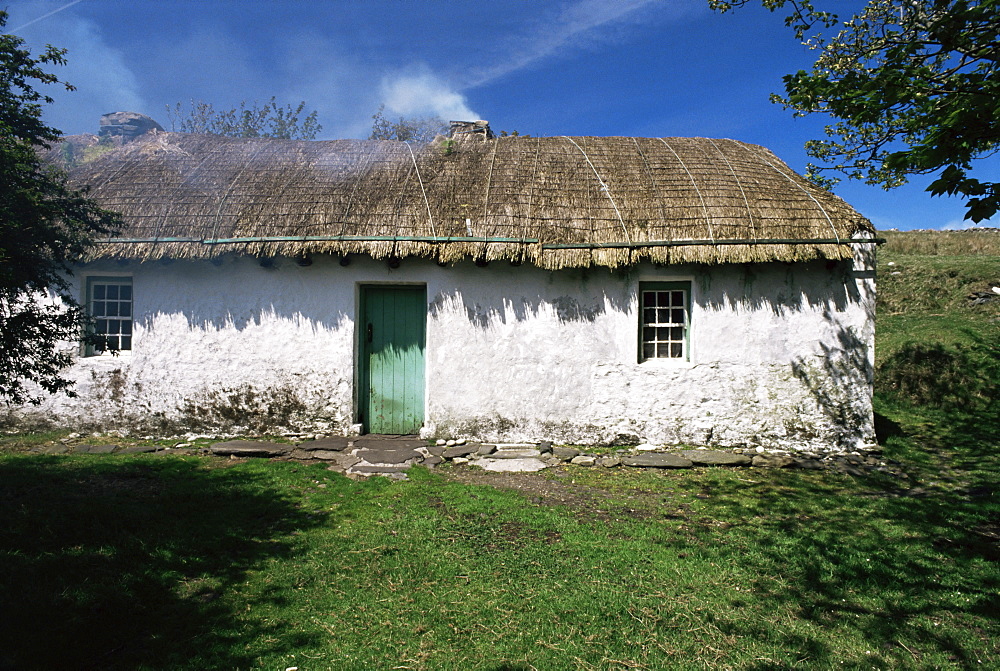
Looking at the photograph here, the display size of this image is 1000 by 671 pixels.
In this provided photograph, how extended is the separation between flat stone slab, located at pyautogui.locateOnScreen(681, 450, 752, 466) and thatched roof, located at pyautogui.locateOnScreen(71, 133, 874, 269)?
2.93 metres

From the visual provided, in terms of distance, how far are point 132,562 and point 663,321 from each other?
7.28 m

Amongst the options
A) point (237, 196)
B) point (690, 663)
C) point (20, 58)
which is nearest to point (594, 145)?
point (237, 196)

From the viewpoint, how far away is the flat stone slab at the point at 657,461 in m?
7.29

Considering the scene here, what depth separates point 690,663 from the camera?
308 cm

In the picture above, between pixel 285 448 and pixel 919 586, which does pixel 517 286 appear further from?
pixel 919 586

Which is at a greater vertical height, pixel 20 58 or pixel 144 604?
pixel 20 58

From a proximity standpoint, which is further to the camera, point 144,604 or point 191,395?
point 191,395

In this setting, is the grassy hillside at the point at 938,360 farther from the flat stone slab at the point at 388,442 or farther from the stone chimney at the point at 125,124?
the stone chimney at the point at 125,124

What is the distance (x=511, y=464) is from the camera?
7.27 meters

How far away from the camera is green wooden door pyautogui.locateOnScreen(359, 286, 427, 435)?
8406 mm

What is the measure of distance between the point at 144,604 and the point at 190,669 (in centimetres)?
94

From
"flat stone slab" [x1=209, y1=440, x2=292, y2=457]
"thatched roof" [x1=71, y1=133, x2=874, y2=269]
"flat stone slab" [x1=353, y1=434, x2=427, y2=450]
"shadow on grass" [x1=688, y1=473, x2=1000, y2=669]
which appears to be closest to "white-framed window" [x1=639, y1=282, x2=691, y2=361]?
"thatched roof" [x1=71, y1=133, x2=874, y2=269]

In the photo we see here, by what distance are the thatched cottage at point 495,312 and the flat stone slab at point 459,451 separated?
0.38 meters

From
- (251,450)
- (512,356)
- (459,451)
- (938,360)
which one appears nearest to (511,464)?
(459,451)
